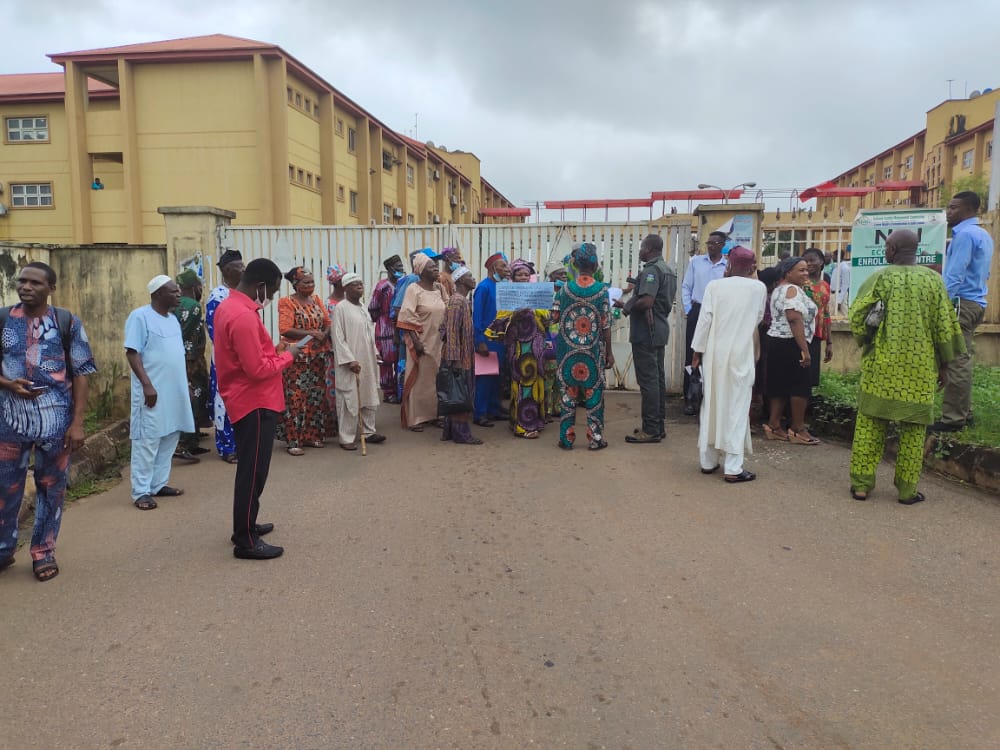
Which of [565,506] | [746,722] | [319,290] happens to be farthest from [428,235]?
[746,722]

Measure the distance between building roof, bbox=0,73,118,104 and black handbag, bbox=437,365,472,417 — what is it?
26.2 meters

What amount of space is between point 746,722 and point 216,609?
2501mm

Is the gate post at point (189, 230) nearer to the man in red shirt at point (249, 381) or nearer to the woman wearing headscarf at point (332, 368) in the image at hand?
the woman wearing headscarf at point (332, 368)

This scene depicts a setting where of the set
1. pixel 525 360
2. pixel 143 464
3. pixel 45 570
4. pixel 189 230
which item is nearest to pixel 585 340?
pixel 525 360

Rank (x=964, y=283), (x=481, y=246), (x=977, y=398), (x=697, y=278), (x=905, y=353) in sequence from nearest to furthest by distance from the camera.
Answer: (x=905, y=353)
(x=964, y=283)
(x=977, y=398)
(x=697, y=278)
(x=481, y=246)

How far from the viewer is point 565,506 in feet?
16.7

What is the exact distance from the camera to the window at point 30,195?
27.3 metres

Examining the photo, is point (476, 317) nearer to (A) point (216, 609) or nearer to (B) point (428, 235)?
(B) point (428, 235)

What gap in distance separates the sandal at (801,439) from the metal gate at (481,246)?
2.62 meters

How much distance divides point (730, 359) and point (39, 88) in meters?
31.8

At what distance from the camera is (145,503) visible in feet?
17.0

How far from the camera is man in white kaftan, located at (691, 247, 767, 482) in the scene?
5.66 metres

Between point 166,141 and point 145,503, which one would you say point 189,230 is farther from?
point 166,141

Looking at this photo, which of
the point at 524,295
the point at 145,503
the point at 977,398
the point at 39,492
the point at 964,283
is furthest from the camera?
the point at 524,295
